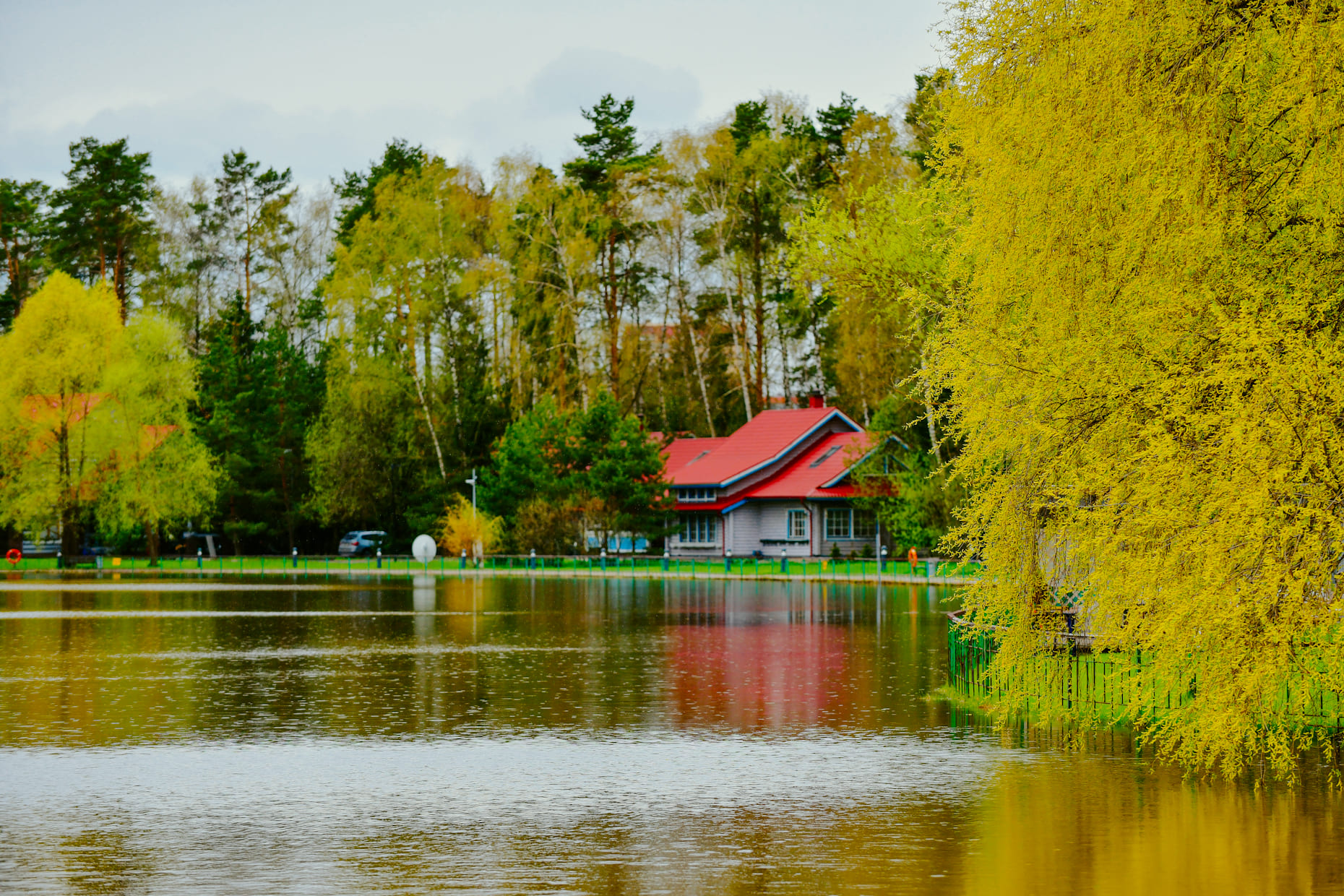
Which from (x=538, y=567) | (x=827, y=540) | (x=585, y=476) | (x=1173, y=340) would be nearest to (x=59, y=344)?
(x=538, y=567)

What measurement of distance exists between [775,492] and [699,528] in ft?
20.2

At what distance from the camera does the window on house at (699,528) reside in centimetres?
7806

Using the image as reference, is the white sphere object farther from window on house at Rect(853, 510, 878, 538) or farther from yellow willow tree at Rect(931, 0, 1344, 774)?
yellow willow tree at Rect(931, 0, 1344, 774)

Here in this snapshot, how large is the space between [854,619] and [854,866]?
28.1 m

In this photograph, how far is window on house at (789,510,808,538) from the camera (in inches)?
2972

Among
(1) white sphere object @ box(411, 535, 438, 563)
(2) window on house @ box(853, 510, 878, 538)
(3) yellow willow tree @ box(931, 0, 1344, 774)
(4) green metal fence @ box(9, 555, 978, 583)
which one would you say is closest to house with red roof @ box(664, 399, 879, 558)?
(2) window on house @ box(853, 510, 878, 538)

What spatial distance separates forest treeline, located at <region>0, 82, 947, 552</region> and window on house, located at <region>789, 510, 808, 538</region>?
6.78 m

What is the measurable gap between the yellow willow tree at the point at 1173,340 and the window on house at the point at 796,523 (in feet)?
191

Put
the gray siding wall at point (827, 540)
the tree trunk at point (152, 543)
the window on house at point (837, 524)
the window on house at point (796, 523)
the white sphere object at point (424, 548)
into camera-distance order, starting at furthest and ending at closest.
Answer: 1. the tree trunk at point (152, 543)
2. the window on house at point (796, 523)
3. the window on house at point (837, 524)
4. the gray siding wall at point (827, 540)
5. the white sphere object at point (424, 548)

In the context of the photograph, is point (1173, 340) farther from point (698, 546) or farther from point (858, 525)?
point (698, 546)

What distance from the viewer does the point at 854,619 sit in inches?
1553

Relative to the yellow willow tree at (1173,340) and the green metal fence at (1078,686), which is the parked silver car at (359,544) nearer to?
the green metal fence at (1078,686)

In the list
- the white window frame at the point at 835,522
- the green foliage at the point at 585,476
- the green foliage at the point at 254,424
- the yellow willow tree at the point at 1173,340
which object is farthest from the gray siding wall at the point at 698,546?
the yellow willow tree at the point at 1173,340

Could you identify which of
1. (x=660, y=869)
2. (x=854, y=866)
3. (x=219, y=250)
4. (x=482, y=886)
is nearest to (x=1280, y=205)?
(x=854, y=866)
